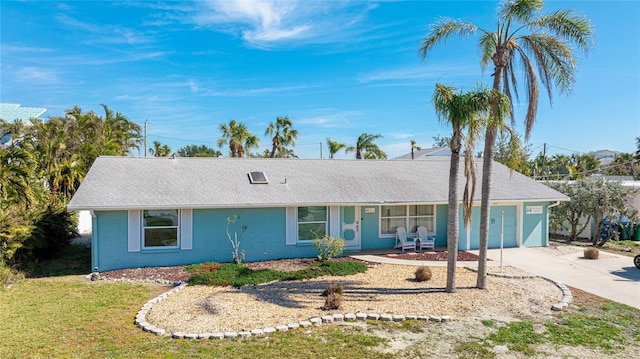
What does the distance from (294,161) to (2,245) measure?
422 inches

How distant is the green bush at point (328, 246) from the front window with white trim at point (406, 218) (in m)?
3.11

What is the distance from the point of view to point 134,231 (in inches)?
493

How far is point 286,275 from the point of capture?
11.3 m

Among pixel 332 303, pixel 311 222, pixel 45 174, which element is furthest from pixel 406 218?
pixel 45 174

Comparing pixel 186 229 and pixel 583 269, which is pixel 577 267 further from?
pixel 186 229

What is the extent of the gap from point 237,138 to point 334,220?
23583 millimetres

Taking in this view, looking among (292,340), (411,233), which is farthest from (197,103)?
(292,340)

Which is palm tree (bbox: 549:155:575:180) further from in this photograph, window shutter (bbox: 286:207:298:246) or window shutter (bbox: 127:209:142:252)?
window shutter (bbox: 127:209:142:252)

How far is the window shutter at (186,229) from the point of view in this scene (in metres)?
13.0

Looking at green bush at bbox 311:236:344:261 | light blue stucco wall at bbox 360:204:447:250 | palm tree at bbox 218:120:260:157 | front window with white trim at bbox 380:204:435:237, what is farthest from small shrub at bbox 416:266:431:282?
palm tree at bbox 218:120:260:157

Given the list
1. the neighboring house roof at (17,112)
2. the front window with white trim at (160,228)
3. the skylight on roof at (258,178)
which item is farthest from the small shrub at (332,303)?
the neighboring house roof at (17,112)

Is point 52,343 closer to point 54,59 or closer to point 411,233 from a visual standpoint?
point 411,233

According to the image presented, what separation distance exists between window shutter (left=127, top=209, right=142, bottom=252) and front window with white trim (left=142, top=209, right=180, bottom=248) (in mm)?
184

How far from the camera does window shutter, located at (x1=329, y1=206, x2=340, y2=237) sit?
14.6 m
